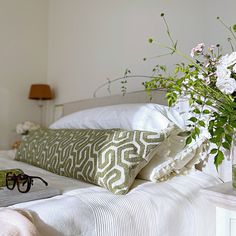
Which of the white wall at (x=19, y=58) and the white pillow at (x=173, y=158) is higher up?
the white wall at (x=19, y=58)

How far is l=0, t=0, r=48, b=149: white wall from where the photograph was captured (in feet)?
10.1

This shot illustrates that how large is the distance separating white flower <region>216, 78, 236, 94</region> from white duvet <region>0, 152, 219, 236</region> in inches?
18.6

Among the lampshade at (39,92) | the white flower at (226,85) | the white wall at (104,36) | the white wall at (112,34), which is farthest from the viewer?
the lampshade at (39,92)

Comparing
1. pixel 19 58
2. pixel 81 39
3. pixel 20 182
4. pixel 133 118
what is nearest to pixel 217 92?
pixel 133 118

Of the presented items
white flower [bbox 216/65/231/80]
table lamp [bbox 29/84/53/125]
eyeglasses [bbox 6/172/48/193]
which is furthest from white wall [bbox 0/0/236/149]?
eyeglasses [bbox 6/172/48/193]

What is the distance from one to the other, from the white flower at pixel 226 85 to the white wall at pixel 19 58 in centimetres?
258

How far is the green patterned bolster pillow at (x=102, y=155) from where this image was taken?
121 cm

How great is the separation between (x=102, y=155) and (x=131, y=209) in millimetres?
303

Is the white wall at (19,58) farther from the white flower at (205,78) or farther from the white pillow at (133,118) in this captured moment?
the white flower at (205,78)

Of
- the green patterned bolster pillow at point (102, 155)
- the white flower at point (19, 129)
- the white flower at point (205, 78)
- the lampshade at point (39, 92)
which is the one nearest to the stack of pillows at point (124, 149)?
the green patterned bolster pillow at point (102, 155)

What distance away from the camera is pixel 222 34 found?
162cm

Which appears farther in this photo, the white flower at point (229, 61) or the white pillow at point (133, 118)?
the white pillow at point (133, 118)

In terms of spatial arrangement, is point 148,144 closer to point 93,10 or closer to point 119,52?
point 119,52

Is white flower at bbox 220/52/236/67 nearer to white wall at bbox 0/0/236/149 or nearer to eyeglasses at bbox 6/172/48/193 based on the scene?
white wall at bbox 0/0/236/149
